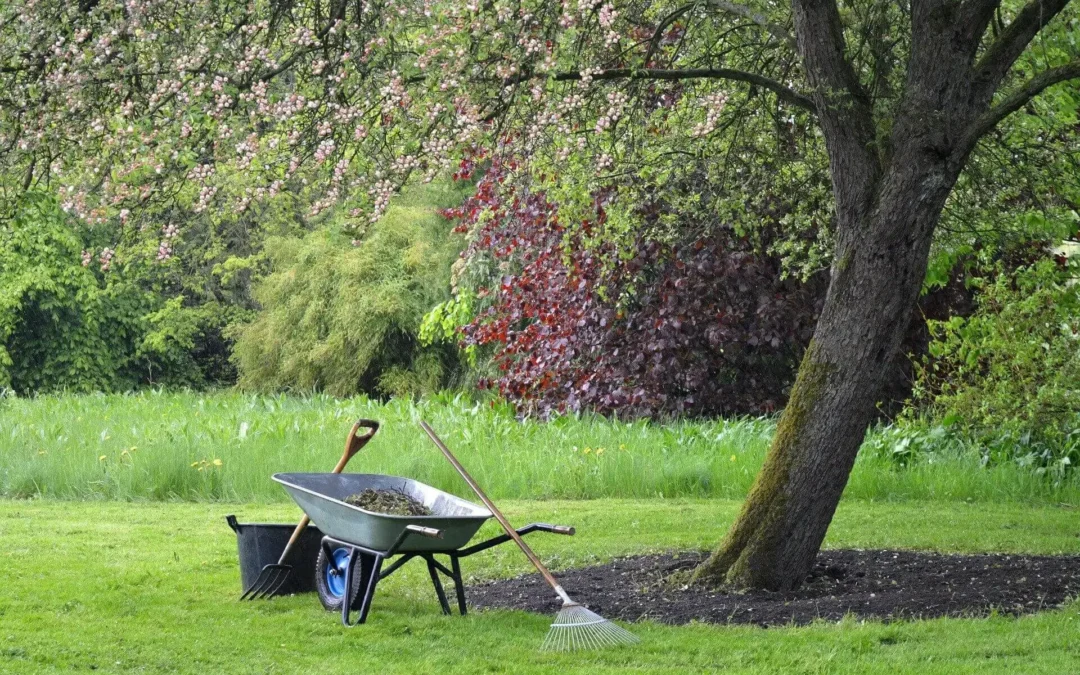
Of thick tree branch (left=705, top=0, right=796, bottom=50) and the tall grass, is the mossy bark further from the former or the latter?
the tall grass

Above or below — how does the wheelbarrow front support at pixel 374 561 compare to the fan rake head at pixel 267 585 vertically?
above

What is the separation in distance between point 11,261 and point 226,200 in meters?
17.5

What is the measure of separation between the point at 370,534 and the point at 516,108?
2.64 metres

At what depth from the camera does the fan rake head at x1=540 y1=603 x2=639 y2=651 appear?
4516mm

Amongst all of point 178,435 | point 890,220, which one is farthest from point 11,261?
point 890,220

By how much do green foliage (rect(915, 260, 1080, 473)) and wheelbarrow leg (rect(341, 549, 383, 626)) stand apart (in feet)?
17.8

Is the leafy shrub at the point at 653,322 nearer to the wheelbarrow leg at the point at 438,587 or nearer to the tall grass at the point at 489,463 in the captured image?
the tall grass at the point at 489,463

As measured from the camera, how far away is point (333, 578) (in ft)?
18.0

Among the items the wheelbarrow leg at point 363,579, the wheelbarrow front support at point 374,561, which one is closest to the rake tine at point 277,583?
the wheelbarrow front support at point 374,561

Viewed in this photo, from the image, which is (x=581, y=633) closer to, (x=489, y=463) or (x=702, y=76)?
(x=702, y=76)

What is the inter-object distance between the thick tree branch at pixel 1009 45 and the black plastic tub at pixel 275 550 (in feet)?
12.0

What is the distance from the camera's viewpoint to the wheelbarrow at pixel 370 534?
15.6 feet

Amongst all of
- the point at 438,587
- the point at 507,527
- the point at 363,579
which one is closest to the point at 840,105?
the point at 507,527

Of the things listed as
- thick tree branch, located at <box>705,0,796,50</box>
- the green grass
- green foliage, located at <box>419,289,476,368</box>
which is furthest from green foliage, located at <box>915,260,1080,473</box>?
green foliage, located at <box>419,289,476,368</box>
